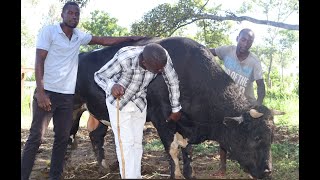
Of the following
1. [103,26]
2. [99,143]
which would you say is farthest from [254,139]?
[103,26]

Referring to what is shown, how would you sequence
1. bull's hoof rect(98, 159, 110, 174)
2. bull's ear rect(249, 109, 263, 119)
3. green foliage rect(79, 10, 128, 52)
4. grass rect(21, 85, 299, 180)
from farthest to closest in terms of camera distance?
green foliage rect(79, 10, 128, 52)
bull's hoof rect(98, 159, 110, 174)
grass rect(21, 85, 299, 180)
bull's ear rect(249, 109, 263, 119)

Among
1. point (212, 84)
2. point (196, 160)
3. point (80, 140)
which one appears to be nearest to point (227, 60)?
point (212, 84)

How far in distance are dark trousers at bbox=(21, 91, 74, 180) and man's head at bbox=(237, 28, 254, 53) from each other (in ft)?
9.62

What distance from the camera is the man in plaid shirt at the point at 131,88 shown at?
456 cm

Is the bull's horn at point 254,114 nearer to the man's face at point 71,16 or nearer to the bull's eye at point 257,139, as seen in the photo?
the bull's eye at point 257,139

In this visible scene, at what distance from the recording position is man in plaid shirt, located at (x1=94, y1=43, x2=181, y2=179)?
4.56 m

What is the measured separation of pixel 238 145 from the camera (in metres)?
5.93

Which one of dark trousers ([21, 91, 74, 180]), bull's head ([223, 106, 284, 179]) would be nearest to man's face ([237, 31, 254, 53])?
bull's head ([223, 106, 284, 179])

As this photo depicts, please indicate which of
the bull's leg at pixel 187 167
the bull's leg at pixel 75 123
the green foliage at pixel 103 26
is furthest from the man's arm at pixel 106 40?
the green foliage at pixel 103 26

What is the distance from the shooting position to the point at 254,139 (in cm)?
574

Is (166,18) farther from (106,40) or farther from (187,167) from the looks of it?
(187,167)

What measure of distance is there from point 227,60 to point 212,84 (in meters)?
0.72

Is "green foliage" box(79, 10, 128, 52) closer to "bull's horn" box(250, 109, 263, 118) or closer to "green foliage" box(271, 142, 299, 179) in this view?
"green foliage" box(271, 142, 299, 179)

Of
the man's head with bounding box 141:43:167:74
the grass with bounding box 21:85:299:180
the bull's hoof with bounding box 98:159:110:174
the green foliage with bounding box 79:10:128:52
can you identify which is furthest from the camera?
the green foliage with bounding box 79:10:128:52
